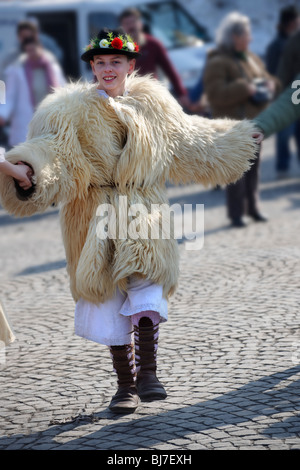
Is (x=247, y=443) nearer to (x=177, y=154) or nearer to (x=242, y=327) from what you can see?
(x=177, y=154)

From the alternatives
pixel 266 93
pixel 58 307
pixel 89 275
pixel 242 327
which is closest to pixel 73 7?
pixel 266 93

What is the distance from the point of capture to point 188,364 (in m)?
5.30

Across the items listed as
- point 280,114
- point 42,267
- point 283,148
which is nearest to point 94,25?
point 283,148

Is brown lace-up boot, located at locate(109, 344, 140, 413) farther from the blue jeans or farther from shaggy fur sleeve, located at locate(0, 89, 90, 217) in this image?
the blue jeans

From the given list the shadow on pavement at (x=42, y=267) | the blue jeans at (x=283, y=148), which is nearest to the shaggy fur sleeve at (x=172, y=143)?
the shadow on pavement at (x=42, y=267)

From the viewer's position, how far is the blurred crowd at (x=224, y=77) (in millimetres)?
9523

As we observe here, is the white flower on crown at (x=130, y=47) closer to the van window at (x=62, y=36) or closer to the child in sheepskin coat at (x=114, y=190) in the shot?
the child in sheepskin coat at (x=114, y=190)

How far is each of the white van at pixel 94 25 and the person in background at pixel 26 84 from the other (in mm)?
4009

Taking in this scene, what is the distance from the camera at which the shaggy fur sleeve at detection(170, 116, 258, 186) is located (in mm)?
4824

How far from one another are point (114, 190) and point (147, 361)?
88 centimetres

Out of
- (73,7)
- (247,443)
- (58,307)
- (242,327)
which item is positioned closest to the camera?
(247,443)

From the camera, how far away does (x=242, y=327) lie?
233 inches

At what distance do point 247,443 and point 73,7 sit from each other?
13.4m

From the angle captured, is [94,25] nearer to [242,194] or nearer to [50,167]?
[242,194]
